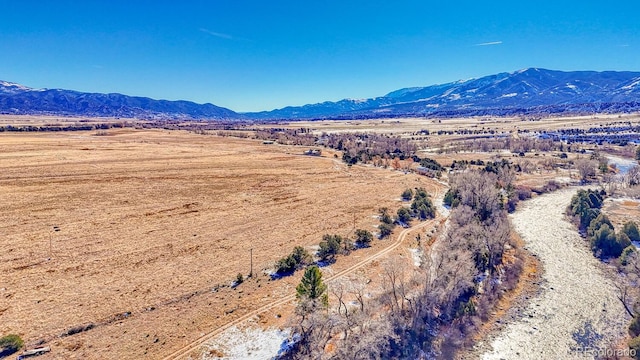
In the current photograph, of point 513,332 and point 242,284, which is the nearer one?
point 513,332

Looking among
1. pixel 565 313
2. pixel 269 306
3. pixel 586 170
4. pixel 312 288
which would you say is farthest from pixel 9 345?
pixel 586 170

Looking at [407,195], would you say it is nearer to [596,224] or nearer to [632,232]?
[596,224]

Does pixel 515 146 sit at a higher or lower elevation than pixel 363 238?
higher

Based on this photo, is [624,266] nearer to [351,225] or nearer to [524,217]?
[524,217]

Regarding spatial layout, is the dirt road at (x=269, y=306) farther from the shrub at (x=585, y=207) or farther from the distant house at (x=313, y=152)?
the distant house at (x=313, y=152)

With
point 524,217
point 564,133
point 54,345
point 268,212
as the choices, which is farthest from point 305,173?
point 564,133

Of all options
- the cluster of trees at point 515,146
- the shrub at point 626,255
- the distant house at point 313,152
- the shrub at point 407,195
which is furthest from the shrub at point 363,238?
the cluster of trees at point 515,146
